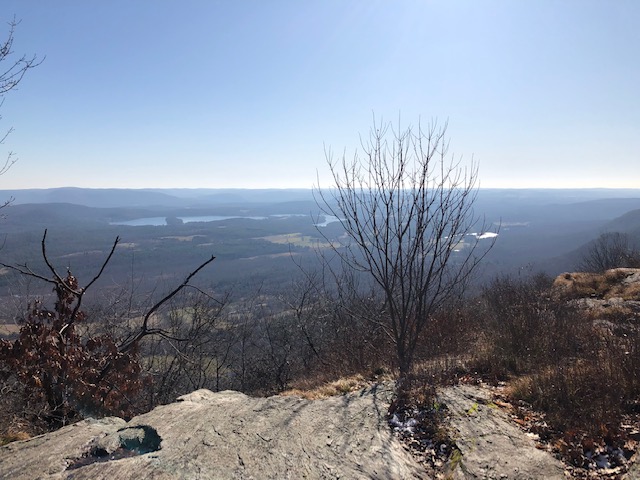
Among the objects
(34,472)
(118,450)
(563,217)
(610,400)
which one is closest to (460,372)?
(610,400)

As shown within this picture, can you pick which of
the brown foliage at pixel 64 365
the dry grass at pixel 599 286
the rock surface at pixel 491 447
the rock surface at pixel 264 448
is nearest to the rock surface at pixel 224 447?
the rock surface at pixel 264 448

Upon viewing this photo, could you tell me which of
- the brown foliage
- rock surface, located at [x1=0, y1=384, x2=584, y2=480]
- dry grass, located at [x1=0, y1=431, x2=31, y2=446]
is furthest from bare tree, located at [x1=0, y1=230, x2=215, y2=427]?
rock surface, located at [x1=0, y1=384, x2=584, y2=480]

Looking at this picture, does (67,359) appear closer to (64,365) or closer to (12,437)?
(64,365)

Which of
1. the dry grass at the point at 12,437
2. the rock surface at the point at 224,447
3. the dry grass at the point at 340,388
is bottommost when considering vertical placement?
the dry grass at the point at 340,388

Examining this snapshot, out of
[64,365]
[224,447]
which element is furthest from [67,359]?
[224,447]

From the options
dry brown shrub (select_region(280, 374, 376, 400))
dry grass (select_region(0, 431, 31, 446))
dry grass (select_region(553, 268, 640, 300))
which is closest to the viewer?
dry grass (select_region(0, 431, 31, 446))

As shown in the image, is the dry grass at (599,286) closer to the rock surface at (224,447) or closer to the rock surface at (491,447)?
the rock surface at (491,447)

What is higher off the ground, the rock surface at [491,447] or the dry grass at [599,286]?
the rock surface at [491,447]

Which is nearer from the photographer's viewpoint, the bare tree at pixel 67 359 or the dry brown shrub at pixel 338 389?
the bare tree at pixel 67 359

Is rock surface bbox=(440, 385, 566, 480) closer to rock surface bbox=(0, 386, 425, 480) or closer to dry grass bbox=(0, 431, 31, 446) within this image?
rock surface bbox=(0, 386, 425, 480)
